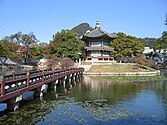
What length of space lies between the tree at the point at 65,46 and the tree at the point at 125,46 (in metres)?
11.2

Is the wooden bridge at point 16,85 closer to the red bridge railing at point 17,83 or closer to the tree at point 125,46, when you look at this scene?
the red bridge railing at point 17,83

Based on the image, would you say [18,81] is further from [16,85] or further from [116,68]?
[116,68]

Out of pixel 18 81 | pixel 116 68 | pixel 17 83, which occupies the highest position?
pixel 18 81

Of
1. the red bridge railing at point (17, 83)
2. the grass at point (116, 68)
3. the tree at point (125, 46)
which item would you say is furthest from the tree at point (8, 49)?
the red bridge railing at point (17, 83)

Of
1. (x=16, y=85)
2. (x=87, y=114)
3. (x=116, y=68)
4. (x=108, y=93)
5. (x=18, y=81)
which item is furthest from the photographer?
(x=116, y=68)

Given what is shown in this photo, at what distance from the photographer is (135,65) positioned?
53625mm

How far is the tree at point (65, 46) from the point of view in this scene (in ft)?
181

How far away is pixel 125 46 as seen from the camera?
5956cm

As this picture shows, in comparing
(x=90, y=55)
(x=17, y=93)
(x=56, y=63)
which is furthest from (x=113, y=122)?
(x=90, y=55)

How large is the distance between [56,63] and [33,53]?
19.1 m

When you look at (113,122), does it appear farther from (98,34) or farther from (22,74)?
(98,34)

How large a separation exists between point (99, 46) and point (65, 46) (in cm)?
1151

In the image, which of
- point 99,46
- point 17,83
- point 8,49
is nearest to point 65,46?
point 99,46

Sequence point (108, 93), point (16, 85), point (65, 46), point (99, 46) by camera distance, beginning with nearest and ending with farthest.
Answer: point (16, 85), point (108, 93), point (65, 46), point (99, 46)
